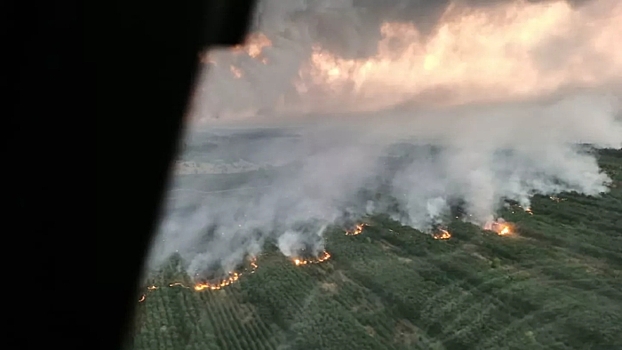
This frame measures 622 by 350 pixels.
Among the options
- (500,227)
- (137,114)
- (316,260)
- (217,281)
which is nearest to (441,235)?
(500,227)

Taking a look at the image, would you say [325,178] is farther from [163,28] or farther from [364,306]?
[163,28]

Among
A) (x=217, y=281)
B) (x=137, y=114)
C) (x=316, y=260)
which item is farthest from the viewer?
(x=316, y=260)

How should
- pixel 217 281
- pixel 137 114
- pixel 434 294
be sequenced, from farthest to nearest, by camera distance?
pixel 217 281
pixel 434 294
pixel 137 114

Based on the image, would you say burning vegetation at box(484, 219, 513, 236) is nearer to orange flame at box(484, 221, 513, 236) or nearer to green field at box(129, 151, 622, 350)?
orange flame at box(484, 221, 513, 236)

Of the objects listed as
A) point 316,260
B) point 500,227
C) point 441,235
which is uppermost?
point 500,227

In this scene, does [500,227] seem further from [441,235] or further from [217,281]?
[217,281]

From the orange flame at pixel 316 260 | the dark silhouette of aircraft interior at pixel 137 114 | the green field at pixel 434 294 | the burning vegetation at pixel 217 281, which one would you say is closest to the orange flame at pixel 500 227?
the green field at pixel 434 294

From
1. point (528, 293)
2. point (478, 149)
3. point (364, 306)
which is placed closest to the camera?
point (528, 293)

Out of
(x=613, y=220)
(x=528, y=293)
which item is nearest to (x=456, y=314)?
(x=528, y=293)
